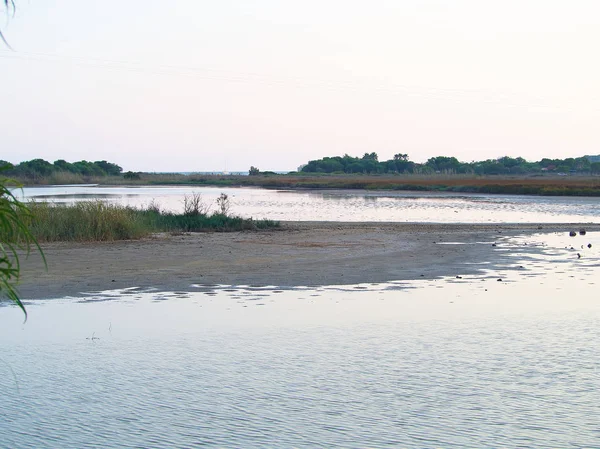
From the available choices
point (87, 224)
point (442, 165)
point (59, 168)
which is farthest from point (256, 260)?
point (442, 165)

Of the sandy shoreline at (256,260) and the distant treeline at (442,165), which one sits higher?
the distant treeline at (442,165)

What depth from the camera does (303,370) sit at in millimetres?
9109

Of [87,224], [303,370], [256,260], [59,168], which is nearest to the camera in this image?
[303,370]

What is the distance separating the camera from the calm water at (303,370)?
7148mm

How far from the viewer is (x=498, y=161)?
6299 inches

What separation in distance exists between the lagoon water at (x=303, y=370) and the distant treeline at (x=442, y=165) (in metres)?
136

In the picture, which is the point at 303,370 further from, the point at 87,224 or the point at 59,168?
the point at 59,168

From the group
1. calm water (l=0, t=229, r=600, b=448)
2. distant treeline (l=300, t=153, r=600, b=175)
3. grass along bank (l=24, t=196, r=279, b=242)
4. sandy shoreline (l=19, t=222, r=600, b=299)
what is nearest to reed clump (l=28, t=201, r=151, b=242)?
grass along bank (l=24, t=196, r=279, b=242)

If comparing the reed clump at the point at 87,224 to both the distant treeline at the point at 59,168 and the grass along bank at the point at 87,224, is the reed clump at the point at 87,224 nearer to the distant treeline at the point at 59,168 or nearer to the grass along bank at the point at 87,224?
the grass along bank at the point at 87,224

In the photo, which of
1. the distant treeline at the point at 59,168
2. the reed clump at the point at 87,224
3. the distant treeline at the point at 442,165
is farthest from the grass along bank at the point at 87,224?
the distant treeline at the point at 442,165

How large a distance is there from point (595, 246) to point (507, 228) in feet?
22.1

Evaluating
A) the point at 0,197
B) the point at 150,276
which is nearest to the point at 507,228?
the point at 150,276

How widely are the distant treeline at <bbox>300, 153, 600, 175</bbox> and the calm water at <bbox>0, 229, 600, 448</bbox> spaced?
446 feet

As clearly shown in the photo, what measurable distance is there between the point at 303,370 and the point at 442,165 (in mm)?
154839
